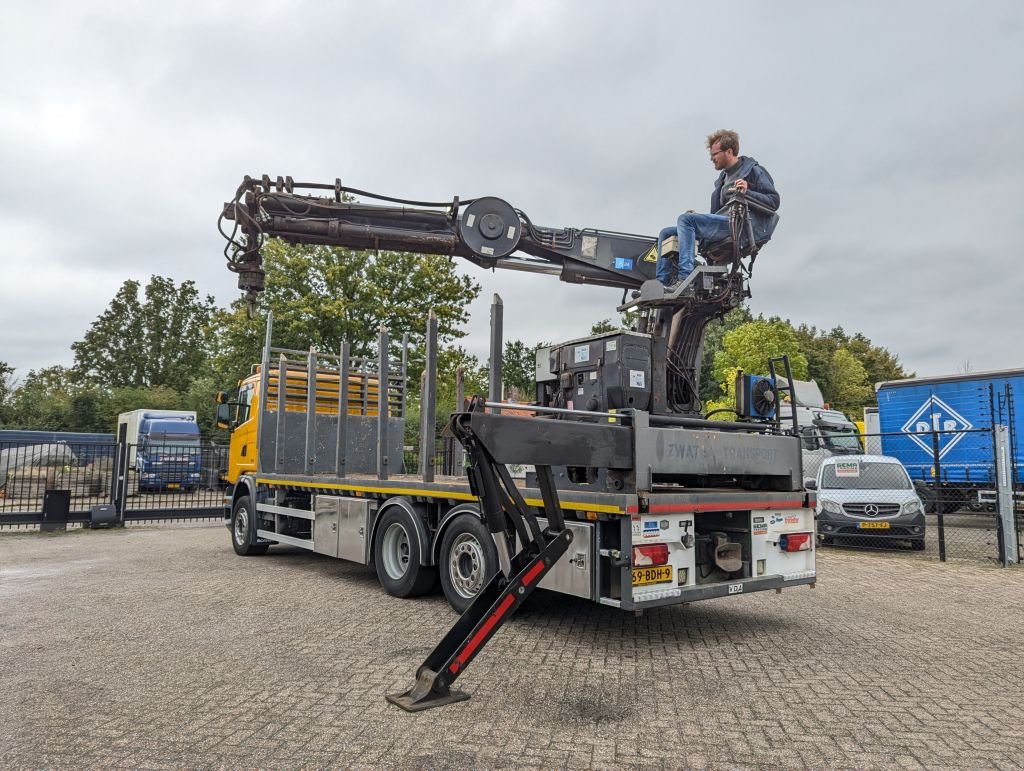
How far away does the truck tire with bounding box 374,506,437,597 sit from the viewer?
7.20 m

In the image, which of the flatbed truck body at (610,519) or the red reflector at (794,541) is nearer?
the flatbed truck body at (610,519)

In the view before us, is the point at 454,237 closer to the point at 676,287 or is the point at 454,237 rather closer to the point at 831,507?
the point at 676,287

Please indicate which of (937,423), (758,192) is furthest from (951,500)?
(758,192)

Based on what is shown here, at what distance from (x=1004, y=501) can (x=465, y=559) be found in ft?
27.7

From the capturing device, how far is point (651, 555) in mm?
5328

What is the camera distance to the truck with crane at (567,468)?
4418 millimetres

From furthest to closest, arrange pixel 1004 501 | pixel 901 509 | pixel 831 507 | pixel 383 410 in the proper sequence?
pixel 831 507 < pixel 901 509 < pixel 1004 501 < pixel 383 410

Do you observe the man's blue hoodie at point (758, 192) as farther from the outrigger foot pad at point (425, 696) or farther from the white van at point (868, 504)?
the white van at point (868, 504)

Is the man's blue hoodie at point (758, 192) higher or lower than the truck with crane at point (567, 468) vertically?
higher

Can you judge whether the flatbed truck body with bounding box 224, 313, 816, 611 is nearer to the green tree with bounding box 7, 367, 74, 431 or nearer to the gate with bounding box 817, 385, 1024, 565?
the gate with bounding box 817, 385, 1024, 565


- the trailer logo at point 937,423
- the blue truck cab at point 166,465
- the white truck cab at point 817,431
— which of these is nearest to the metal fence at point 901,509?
the white truck cab at point 817,431

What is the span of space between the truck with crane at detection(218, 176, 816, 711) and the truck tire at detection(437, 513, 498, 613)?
0.02 metres

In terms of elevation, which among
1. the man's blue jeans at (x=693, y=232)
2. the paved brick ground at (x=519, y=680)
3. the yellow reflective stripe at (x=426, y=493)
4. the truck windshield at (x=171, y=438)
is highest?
the man's blue jeans at (x=693, y=232)

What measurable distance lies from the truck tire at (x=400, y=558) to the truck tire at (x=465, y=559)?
0.42 meters
